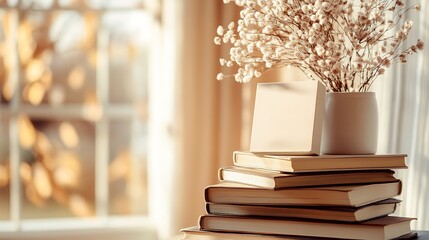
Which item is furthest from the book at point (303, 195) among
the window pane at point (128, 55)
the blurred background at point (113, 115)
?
the window pane at point (128, 55)

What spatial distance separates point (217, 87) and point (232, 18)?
29 cm

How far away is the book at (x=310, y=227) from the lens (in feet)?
4.23

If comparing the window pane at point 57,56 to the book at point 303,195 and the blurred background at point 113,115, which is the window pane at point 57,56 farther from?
the book at point 303,195

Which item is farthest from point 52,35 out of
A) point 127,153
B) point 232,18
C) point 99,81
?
point 232,18

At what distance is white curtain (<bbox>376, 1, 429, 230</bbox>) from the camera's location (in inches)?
71.3

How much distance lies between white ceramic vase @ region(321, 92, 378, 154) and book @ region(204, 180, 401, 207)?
119 millimetres

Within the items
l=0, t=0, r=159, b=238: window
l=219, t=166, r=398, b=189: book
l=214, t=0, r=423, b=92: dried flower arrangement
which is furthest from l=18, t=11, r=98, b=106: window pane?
l=219, t=166, r=398, b=189: book

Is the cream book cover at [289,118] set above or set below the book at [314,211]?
above

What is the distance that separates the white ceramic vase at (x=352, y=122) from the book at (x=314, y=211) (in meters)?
0.14

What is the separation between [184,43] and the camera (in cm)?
265

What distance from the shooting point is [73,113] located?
286 centimetres

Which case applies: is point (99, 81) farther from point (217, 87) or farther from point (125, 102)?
point (217, 87)

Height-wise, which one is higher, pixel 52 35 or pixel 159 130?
pixel 52 35

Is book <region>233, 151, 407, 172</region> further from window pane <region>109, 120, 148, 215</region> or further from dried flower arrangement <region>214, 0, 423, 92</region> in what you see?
window pane <region>109, 120, 148, 215</region>
